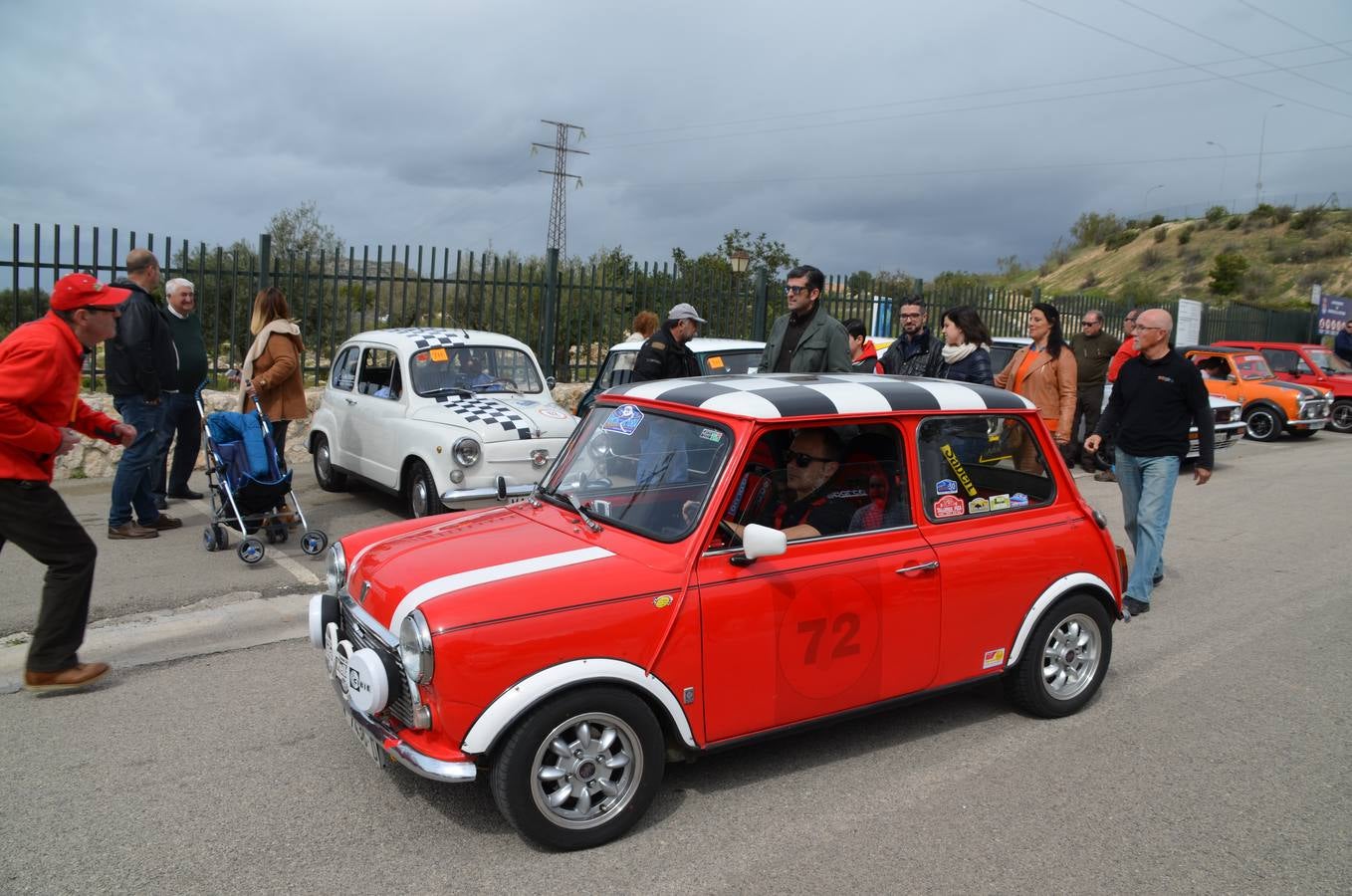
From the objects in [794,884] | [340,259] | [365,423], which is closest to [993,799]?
[794,884]

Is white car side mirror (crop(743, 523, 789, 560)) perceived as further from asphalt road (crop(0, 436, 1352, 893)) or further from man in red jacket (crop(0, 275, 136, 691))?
man in red jacket (crop(0, 275, 136, 691))

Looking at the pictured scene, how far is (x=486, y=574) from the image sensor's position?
346cm

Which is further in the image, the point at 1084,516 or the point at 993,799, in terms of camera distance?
the point at 1084,516

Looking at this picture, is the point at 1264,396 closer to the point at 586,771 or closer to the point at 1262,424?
the point at 1262,424

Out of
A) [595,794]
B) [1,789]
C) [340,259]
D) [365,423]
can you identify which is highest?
[340,259]

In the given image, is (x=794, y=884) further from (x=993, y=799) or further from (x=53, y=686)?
(x=53, y=686)

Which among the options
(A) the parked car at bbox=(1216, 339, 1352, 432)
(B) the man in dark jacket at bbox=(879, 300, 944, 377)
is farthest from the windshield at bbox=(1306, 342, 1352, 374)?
(B) the man in dark jacket at bbox=(879, 300, 944, 377)

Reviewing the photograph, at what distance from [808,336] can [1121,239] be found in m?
72.9

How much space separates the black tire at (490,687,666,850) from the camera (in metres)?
3.26

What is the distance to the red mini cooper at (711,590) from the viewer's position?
10.8 ft

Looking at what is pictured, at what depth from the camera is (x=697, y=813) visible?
3756mm

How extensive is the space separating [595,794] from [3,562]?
569 centimetres

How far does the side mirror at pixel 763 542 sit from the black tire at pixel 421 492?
484 cm

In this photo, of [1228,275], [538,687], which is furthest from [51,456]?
[1228,275]
